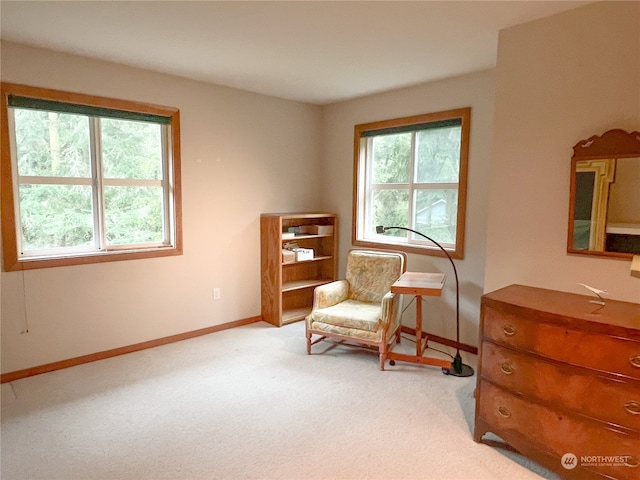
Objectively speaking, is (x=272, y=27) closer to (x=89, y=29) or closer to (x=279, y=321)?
(x=89, y=29)

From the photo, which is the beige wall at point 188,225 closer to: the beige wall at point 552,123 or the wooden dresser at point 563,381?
the beige wall at point 552,123

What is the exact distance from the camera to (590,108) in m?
2.13

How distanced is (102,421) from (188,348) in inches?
46.9

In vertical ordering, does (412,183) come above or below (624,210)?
above

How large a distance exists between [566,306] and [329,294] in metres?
2.05

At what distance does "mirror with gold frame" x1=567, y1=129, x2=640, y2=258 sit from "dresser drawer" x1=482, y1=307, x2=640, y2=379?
62 cm

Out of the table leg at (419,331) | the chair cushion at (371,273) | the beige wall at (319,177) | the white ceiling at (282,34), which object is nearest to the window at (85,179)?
the beige wall at (319,177)

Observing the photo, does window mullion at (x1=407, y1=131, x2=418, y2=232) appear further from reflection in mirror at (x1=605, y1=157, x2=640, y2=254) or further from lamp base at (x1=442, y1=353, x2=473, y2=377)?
reflection in mirror at (x1=605, y1=157, x2=640, y2=254)

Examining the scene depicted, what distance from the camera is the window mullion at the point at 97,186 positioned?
3182 mm

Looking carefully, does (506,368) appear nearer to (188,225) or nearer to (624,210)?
(624,210)

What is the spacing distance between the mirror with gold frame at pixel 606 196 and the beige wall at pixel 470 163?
3.80 feet

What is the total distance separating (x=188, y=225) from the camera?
3.73m

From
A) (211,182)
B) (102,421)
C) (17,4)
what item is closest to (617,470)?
(102,421)

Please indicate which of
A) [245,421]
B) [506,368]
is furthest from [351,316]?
[506,368]
